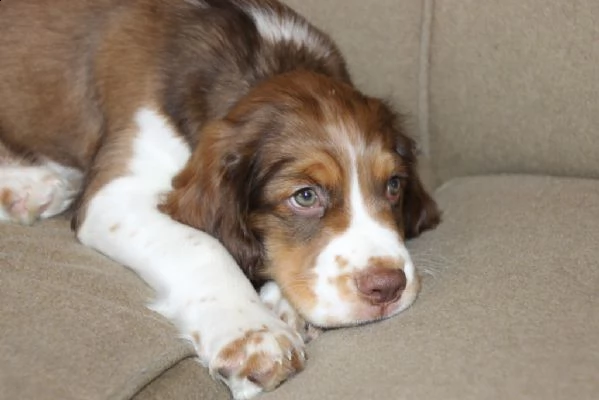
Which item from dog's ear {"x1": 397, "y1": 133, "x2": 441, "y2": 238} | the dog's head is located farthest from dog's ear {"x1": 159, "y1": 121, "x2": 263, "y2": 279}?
dog's ear {"x1": 397, "y1": 133, "x2": 441, "y2": 238}

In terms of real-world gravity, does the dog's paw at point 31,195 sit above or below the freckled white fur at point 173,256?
below

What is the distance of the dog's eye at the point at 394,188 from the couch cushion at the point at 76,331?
0.68 meters

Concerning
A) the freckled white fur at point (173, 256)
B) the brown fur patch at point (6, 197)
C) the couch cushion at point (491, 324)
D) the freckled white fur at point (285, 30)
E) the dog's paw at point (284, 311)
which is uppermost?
the freckled white fur at point (285, 30)

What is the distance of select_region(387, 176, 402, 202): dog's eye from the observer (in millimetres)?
2759

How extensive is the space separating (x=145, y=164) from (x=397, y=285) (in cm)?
90

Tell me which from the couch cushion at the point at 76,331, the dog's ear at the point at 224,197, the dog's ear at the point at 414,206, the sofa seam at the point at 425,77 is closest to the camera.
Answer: the couch cushion at the point at 76,331

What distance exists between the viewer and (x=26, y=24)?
340 cm

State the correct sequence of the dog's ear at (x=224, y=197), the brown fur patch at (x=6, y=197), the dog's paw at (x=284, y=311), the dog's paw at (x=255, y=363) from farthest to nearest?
1. the brown fur patch at (x=6, y=197)
2. the dog's ear at (x=224, y=197)
3. the dog's paw at (x=284, y=311)
4. the dog's paw at (x=255, y=363)

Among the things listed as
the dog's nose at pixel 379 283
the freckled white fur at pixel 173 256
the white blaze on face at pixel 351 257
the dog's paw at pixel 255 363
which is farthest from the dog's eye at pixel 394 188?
the dog's paw at pixel 255 363

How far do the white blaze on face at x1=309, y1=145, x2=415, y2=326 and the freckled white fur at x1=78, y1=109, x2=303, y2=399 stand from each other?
0.41 ft

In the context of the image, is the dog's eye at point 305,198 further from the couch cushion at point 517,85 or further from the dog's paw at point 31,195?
the couch cushion at point 517,85

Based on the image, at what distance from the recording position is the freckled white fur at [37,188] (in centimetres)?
310

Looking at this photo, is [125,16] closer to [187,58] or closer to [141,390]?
[187,58]

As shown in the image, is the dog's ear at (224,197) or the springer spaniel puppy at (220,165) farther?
the dog's ear at (224,197)
